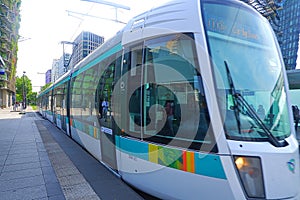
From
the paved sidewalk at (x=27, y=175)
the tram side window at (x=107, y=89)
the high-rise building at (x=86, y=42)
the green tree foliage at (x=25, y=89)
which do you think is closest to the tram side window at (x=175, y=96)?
the tram side window at (x=107, y=89)

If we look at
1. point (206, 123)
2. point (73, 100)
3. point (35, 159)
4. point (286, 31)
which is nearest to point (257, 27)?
point (206, 123)

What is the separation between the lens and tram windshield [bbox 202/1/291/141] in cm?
236

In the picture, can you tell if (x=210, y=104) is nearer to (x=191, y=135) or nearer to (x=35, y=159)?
→ (x=191, y=135)

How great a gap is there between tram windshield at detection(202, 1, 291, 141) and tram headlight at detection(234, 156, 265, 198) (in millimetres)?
247

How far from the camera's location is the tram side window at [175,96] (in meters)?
2.55

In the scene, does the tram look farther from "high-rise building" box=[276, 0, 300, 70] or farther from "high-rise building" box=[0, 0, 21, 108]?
"high-rise building" box=[0, 0, 21, 108]

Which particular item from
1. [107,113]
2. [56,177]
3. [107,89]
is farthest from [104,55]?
[56,177]

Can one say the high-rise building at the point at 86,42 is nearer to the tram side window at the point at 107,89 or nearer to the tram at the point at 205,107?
the tram side window at the point at 107,89

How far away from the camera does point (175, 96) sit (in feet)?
9.52

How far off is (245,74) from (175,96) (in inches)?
37.1

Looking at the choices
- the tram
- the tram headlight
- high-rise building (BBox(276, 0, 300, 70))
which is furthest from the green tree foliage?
the tram headlight

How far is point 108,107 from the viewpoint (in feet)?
14.1

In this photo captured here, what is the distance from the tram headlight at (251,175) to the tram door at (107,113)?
2283 millimetres

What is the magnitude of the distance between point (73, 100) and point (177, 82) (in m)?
5.59
